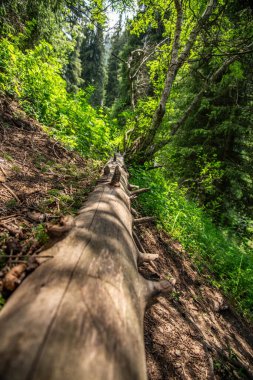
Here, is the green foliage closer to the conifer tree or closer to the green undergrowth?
the green undergrowth

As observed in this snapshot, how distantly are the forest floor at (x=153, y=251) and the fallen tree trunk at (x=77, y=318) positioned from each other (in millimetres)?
298

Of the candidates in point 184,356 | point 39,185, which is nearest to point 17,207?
point 39,185

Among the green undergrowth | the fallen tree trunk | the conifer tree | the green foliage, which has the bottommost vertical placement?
the green undergrowth

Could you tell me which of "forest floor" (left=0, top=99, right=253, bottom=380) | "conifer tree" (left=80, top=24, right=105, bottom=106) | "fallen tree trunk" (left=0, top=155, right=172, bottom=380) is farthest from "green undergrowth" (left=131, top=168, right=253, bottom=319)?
"conifer tree" (left=80, top=24, right=105, bottom=106)

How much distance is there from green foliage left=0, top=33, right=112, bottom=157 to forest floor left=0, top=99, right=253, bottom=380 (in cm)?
47

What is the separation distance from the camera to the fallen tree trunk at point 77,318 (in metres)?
0.71

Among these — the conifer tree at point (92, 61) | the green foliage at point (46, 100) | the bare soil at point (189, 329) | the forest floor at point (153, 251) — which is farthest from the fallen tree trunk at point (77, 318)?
the conifer tree at point (92, 61)

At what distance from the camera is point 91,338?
2.69 ft

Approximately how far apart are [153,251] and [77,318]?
2.72m

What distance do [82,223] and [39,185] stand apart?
134 cm

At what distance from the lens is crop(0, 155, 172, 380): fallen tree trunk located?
71 cm

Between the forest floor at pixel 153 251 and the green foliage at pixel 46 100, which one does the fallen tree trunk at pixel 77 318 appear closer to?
the forest floor at pixel 153 251

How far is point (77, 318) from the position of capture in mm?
864

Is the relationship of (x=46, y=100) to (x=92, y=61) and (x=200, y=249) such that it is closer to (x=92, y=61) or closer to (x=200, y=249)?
(x=200, y=249)
